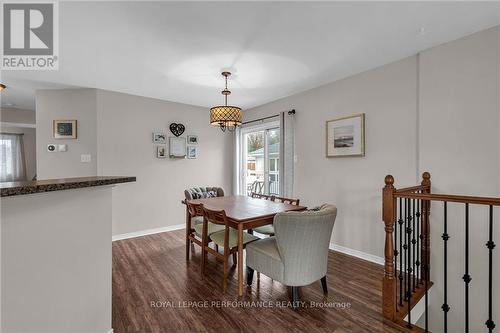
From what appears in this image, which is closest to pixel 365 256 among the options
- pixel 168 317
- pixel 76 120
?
pixel 168 317

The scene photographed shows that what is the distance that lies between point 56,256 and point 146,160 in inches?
125

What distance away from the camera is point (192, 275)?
→ 2.70 meters

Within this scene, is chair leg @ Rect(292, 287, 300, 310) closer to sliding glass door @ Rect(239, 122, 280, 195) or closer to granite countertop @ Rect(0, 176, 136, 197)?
granite countertop @ Rect(0, 176, 136, 197)

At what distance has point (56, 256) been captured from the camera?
1.29 m

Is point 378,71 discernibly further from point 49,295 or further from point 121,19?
point 49,295

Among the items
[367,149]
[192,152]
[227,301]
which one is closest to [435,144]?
[367,149]

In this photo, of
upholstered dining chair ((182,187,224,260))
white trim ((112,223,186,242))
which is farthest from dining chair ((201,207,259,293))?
white trim ((112,223,186,242))

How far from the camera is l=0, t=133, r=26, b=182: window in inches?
218

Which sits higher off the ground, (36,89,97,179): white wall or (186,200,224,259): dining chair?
(36,89,97,179): white wall

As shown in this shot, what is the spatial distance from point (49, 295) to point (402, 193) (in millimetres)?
2540

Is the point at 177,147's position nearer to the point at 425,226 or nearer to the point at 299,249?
the point at 299,249

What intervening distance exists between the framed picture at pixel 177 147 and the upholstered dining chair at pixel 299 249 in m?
3.10

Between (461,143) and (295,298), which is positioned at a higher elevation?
(461,143)

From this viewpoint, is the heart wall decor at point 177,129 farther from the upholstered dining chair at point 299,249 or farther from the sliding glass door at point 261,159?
the upholstered dining chair at point 299,249
